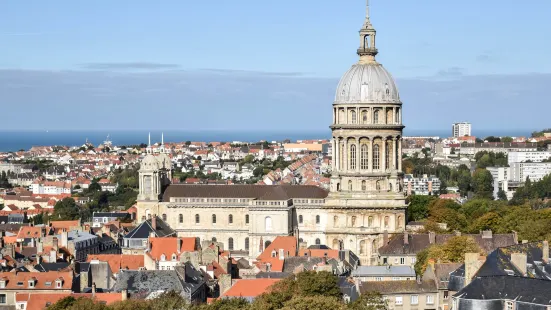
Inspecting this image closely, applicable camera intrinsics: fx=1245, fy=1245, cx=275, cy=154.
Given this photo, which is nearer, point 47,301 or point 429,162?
point 47,301

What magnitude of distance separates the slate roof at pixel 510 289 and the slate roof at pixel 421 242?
69.2 feet

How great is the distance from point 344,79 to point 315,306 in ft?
110

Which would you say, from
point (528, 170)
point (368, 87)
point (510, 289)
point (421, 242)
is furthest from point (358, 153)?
point (528, 170)

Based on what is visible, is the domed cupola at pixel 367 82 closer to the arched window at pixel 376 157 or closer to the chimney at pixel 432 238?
the arched window at pixel 376 157

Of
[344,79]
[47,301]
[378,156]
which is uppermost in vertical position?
[344,79]

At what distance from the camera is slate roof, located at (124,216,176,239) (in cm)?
7031

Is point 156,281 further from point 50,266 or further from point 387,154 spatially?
point 387,154

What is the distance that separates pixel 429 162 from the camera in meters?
180

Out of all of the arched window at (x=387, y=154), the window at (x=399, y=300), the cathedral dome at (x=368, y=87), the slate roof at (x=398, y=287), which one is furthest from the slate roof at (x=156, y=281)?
the cathedral dome at (x=368, y=87)

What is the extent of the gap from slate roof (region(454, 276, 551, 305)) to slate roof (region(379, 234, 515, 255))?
69.2 ft

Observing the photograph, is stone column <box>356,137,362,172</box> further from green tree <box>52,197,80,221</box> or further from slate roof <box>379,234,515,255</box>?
green tree <box>52,197,80,221</box>

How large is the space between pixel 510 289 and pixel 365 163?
33.0 meters

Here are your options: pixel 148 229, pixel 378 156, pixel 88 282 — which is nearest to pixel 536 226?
pixel 378 156

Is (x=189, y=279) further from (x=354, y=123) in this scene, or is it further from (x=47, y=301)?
(x=354, y=123)
